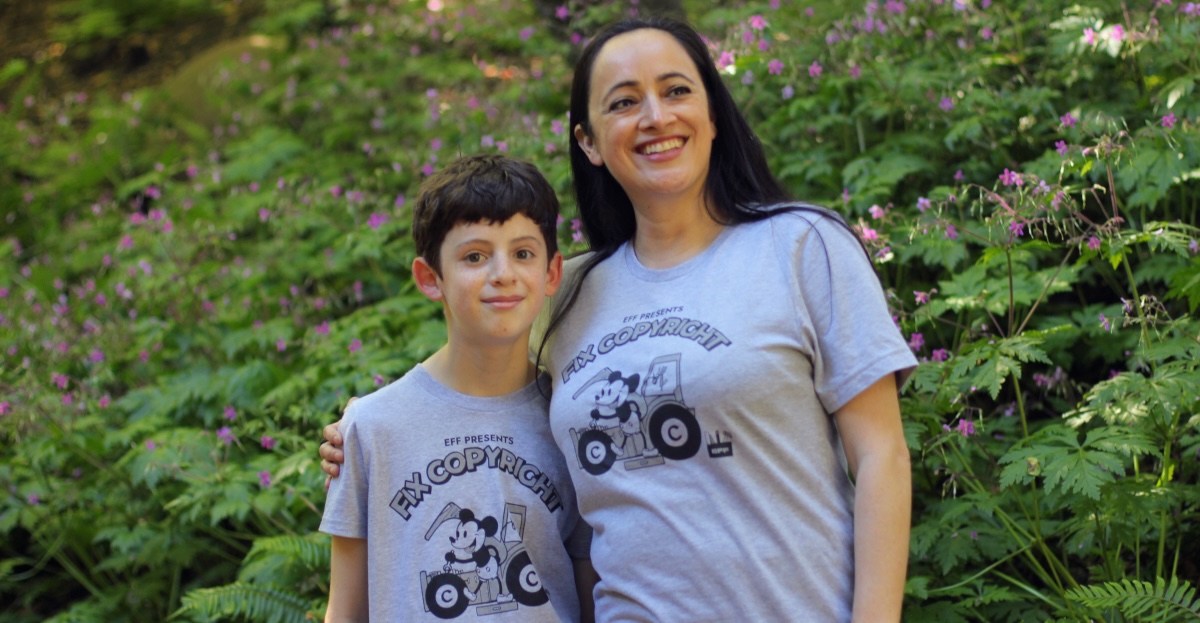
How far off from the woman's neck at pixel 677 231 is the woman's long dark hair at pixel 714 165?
0.03 metres

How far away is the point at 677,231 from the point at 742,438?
607 mm

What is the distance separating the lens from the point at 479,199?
2506 mm

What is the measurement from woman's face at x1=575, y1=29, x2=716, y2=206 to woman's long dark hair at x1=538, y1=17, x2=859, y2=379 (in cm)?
4

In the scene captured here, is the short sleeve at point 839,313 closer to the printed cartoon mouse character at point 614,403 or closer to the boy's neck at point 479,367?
the printed cartoon mouse character at point 614,403

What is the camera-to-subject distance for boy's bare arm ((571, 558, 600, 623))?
2625 millimetres

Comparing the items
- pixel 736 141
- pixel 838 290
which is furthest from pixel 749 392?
pixel 736 141

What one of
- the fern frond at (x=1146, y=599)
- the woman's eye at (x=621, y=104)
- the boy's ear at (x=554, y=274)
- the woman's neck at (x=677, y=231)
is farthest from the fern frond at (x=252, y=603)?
the fern frond at (x=1146, y=599)

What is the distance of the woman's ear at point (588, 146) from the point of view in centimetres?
272

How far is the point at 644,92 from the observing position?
2.53m

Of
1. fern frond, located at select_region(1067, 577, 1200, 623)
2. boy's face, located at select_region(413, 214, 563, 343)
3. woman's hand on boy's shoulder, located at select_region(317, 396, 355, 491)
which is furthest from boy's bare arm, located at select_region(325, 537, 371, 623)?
fern frond, located at select_region(1067, 577, 1200, 623)

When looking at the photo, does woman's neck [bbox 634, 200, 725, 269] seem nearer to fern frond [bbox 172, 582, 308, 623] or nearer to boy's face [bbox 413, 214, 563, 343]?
boy's face [bbox 413, 214, 563, 343]

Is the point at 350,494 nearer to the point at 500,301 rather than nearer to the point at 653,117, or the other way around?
the point at 500,301

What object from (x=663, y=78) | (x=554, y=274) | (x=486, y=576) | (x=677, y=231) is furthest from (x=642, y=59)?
(x=486, y=576)

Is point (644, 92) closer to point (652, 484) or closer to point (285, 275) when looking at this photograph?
point (652, 484)
